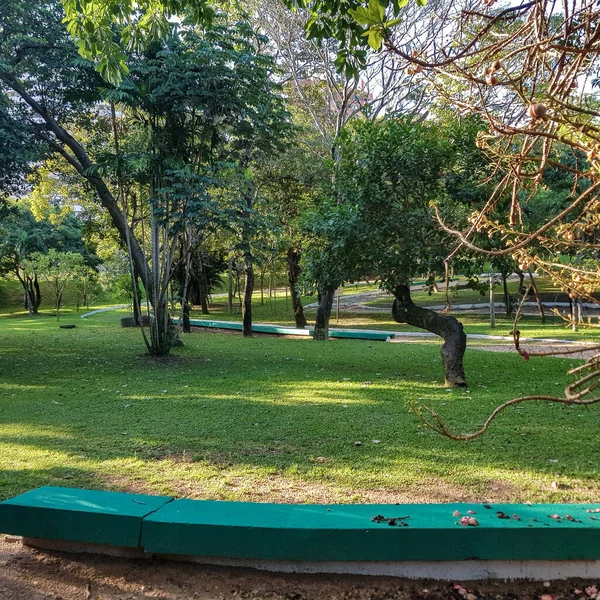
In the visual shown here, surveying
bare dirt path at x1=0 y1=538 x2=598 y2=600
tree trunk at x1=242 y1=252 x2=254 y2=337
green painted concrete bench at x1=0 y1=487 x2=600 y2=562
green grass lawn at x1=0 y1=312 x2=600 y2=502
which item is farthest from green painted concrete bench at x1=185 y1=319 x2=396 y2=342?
bare dirt path at x1=0 y1=538 x2=598 y2=600

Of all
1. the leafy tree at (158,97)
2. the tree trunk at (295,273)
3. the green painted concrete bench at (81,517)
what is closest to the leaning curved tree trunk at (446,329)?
the leafy tree at (158,97)

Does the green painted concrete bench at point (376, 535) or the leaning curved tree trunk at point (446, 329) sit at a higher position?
the leaning curved tree trunk at point (446, 329)

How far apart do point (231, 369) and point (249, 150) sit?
732 centimetres

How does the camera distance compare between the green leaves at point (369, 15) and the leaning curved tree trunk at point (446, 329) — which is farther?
the leaning curved tree trunk at point (446, 329)

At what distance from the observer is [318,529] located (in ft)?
8.59

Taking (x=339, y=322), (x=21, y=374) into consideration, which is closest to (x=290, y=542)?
(x=21, y=374)

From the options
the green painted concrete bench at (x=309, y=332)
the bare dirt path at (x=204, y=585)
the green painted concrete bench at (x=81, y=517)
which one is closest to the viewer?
the bare dirt path at (x=204, y=585)

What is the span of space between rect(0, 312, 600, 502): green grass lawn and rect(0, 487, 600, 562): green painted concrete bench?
748 mm

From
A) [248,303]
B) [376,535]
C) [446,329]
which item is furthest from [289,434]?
[248,303]

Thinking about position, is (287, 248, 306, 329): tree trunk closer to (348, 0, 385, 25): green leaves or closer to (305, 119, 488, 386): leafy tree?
(305, 119, 488, 386): leafy tree

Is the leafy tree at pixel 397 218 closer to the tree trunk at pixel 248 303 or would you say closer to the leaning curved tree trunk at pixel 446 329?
the leaning curved tree trunk at pixel 446 329

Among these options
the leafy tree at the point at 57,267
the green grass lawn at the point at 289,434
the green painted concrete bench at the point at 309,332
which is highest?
the leafy tree at the point at 57,267

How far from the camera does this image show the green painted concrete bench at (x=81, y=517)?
2.81 m

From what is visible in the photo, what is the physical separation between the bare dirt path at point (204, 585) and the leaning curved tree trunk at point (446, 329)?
5.59 meters
